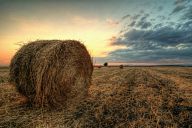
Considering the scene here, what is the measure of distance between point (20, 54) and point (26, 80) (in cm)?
97

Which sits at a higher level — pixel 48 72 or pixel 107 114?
pixel 48 72

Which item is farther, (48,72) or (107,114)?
(48,72)

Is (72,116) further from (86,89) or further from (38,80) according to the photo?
(86,89)

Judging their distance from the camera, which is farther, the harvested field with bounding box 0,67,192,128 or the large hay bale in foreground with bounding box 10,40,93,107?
the large hay bale in foreground with bounding box 10,40,93,107

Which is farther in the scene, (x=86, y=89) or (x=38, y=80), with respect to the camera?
(x=86, y=89)

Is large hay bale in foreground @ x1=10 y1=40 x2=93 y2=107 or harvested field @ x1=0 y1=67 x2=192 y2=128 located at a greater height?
large hay bale in foreground @ x1=10 y1=40 x2=93 y2=107

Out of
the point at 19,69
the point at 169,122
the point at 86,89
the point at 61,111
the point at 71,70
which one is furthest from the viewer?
the point at 86,89

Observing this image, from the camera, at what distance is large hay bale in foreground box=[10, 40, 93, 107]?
6738 millimetres

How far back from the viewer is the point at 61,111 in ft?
21.7

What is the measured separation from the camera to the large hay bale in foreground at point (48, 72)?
6.74 m

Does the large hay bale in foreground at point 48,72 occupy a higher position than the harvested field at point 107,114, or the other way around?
the large hay bale in foreground at point 48,72

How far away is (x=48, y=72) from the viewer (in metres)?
6.77

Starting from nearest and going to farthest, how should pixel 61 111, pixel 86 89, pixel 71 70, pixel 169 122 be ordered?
pixel 169 122
pixel 61 111
pixel 71 70
pixel 86 89

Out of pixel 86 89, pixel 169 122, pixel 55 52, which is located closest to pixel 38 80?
pixel 55 52
